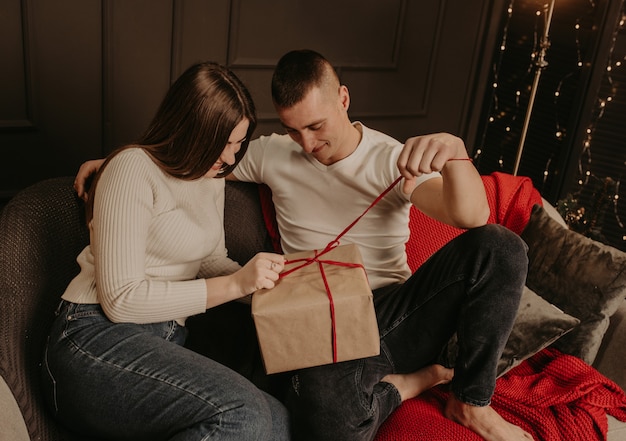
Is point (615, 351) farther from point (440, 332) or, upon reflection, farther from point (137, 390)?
point (137, 390)

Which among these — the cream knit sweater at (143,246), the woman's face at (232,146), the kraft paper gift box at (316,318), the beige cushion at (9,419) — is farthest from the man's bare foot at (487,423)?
the beige cushion at (9,419)

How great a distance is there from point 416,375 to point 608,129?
185 cm

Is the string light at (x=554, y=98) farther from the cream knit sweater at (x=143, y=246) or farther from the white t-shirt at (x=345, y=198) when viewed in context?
the cream knit sweater at (x=143, y=246)

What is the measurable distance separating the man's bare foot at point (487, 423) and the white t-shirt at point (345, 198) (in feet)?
1.34

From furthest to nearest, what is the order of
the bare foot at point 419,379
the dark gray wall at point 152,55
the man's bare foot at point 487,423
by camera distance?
the dark gray wall at point 152,55, the bare foot at point 419,379, the man's bare foot at point 487,423

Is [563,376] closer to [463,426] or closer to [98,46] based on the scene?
[463,426]

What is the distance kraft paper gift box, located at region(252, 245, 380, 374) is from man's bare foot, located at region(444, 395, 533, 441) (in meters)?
0.32

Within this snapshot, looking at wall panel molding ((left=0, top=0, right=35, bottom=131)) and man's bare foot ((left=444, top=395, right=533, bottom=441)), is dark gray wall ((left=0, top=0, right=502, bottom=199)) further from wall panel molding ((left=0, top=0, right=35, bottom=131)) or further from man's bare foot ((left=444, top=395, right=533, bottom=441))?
man's bare foot ((left=444, top=395, right=533, bottom=441))

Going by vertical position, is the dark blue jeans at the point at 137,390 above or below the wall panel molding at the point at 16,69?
below

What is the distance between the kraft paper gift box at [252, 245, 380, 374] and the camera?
1.37 meters

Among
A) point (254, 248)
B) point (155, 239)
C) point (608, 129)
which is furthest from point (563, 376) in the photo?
point (608, 129)

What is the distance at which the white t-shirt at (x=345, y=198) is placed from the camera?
71.1 inches

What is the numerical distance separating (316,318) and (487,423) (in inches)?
20.8

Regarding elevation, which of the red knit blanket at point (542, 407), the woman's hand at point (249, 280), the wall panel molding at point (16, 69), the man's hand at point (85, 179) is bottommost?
the red knit blanket at point (542, 407)
